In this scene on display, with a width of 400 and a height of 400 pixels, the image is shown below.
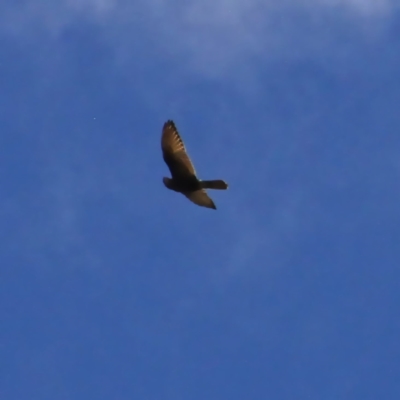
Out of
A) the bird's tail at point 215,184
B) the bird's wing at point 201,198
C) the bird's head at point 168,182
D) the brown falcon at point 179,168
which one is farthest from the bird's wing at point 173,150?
the bird's tail at point 215,184

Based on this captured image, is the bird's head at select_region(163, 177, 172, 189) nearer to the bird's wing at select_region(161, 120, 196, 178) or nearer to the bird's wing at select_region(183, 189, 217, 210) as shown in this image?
the bird's wing at select_region(161, 120, 196, 178)

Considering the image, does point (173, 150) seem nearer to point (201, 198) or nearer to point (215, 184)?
point (201, 198)

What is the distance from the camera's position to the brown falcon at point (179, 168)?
1981 centimetres

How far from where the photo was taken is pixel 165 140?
20.1 meters

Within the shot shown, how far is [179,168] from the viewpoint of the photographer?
19.9 meters

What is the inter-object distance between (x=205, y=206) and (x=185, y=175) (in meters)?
1.24

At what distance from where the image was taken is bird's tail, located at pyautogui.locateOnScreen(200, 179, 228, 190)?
18.7 meters

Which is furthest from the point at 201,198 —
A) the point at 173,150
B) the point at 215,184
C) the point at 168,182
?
the point at 173,150

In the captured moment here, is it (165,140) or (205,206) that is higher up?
(165,140)

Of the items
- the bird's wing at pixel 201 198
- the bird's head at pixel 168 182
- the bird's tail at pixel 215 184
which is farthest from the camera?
the bird's head at pixel 168 182

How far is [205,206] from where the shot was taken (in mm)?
20234

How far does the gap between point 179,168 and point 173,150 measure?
632mm

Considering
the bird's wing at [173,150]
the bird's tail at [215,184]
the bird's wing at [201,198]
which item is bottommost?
the bird's tail at [215,184]

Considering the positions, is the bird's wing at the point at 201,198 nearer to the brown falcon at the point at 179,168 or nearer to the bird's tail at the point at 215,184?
the brown falcon at the point at 179,168
